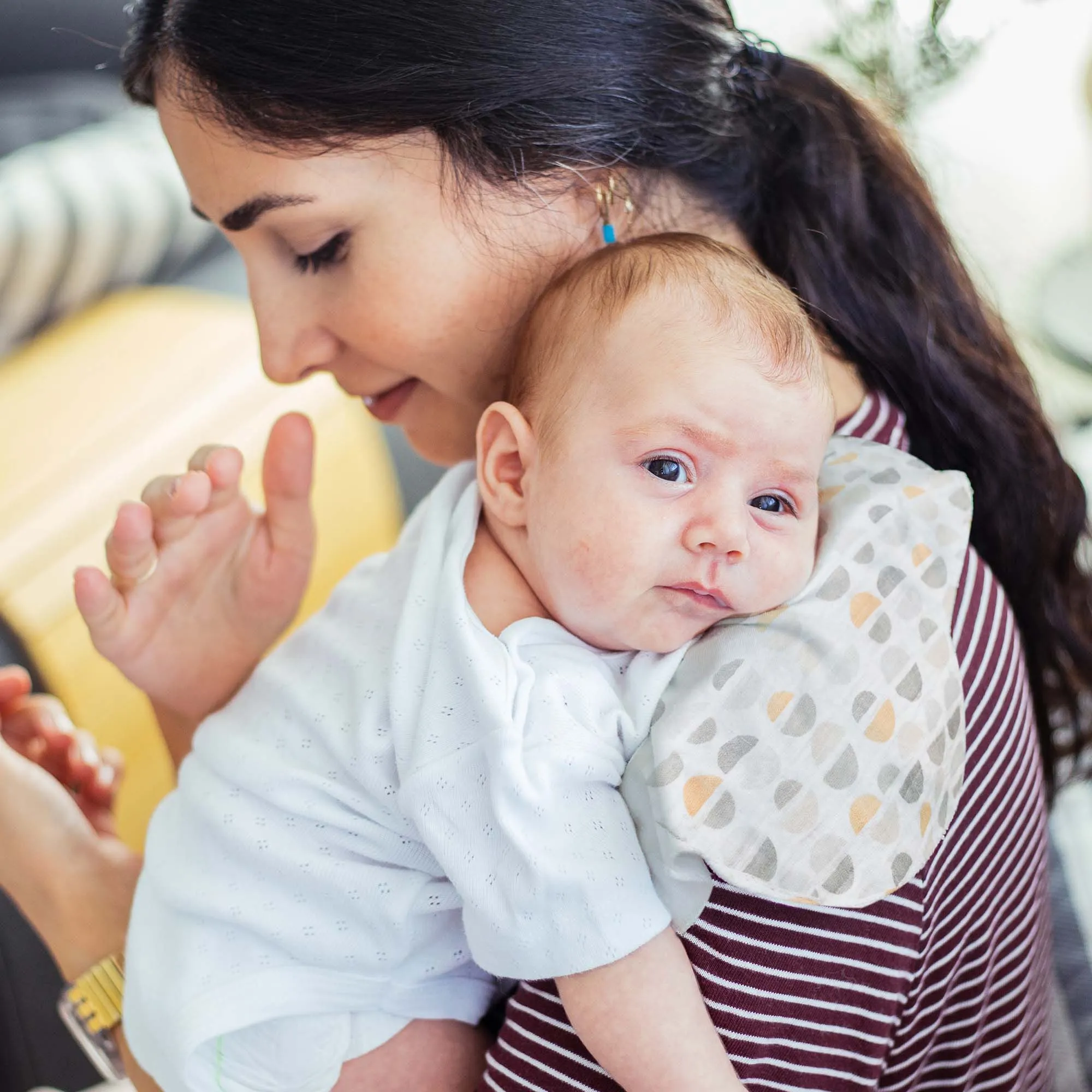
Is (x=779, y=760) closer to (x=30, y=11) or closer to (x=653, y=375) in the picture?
(x=653, y=375)

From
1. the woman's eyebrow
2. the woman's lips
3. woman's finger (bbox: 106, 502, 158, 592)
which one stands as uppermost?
the woman's eyebrow

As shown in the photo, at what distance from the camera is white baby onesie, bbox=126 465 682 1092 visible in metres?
0.75

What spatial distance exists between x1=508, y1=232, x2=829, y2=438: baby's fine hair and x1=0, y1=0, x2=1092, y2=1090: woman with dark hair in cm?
11

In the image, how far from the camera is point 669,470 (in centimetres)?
83

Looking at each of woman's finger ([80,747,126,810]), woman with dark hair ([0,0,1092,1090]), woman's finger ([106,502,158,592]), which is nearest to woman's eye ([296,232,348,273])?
woman with dark hair ([0,0,1092,1090])

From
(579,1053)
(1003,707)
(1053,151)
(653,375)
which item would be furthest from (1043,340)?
(579,1053)

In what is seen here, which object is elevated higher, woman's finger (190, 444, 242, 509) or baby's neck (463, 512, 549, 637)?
baby's neck (463, 512, 549, 637)

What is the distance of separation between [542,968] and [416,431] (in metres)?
0.62

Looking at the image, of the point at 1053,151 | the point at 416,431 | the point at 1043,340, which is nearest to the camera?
the point at 416,431

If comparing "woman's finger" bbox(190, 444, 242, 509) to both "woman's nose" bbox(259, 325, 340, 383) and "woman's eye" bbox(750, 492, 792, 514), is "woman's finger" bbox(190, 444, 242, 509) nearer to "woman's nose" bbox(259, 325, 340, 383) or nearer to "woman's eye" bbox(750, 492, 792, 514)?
"woman's nose" bbox(259, 325, 340, 383)

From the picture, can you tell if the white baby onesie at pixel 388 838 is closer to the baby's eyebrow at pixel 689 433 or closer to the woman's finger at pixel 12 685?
the baby's eyebrow at pixel 689 433

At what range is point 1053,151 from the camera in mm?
3018

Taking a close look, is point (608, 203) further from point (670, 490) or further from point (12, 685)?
point (12, 685)

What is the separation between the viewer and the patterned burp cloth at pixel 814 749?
0.76m
